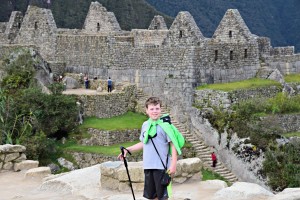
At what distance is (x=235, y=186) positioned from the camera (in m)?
12.3

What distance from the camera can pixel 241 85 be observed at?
1027 inches

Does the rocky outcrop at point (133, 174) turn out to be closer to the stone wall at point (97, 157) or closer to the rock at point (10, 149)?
the rock at point (10, 149)

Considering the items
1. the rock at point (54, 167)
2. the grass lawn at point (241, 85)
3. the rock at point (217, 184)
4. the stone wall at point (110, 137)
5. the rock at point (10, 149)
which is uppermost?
the grass lawn at point (241, 85)

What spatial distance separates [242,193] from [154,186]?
1.93 meters

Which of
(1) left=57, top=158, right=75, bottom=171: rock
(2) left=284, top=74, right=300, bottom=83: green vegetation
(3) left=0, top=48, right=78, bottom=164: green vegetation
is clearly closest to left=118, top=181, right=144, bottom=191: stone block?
(1) left=57, top=158, right=75, bottom=171: rock

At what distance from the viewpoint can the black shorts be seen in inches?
417

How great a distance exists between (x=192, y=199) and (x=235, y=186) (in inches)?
31.9

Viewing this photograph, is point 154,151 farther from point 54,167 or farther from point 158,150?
point 54,167

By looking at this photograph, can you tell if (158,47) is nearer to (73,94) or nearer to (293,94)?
(73,94)

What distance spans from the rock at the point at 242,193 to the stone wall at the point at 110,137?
41.0 feet

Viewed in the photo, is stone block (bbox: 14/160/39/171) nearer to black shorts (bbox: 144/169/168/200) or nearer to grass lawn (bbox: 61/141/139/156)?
grass lawn (bbox: 61/141/139/156)

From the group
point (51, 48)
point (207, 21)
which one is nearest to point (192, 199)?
point (51, 48)

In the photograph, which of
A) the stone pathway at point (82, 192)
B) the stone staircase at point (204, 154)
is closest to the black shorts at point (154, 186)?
the stone pathway at point (82, 192)

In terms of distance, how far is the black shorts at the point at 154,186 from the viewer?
34.8 ft
